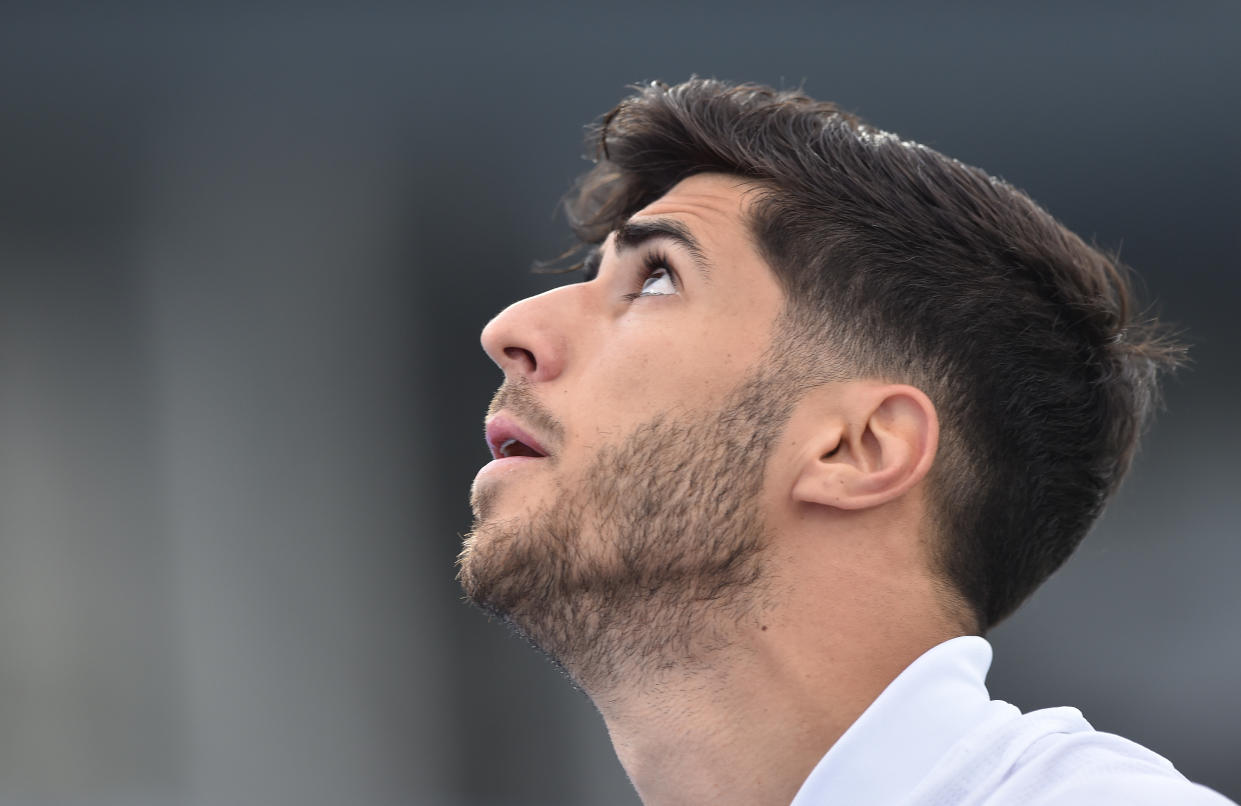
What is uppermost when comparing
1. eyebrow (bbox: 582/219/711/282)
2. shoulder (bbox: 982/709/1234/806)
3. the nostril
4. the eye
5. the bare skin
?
eyebrow (bbox: 582/219/711/282)

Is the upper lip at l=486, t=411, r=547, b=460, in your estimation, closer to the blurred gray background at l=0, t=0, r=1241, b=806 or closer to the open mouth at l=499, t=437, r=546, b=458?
the open mouth at l=499, t=437, r=546, b=458

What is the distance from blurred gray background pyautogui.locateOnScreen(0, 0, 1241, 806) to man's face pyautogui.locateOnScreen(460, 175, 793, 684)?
119 inches

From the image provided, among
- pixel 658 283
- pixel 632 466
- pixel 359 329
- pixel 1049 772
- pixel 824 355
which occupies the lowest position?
pixel 1049 772

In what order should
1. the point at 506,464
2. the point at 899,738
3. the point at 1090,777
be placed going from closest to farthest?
the point at 1090,777
the point at 899,738
the point at 506,464

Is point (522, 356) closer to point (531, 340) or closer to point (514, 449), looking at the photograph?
point (531, 340)

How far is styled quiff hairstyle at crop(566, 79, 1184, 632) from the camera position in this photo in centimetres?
149

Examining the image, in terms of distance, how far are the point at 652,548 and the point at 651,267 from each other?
1.37ft

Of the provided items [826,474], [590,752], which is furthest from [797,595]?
[590,752]

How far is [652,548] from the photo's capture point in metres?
1.37

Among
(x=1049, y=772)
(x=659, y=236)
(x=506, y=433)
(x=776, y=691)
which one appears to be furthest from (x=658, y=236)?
(x=1049, y=772)

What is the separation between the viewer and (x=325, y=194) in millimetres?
4641

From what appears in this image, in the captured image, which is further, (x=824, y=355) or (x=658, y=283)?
(x=658, y=283)

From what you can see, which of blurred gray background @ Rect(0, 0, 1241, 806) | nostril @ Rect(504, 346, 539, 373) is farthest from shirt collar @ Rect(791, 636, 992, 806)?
blurred gray background @ Rect(0, 0, 1241, 806)

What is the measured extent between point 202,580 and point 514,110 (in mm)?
2246
